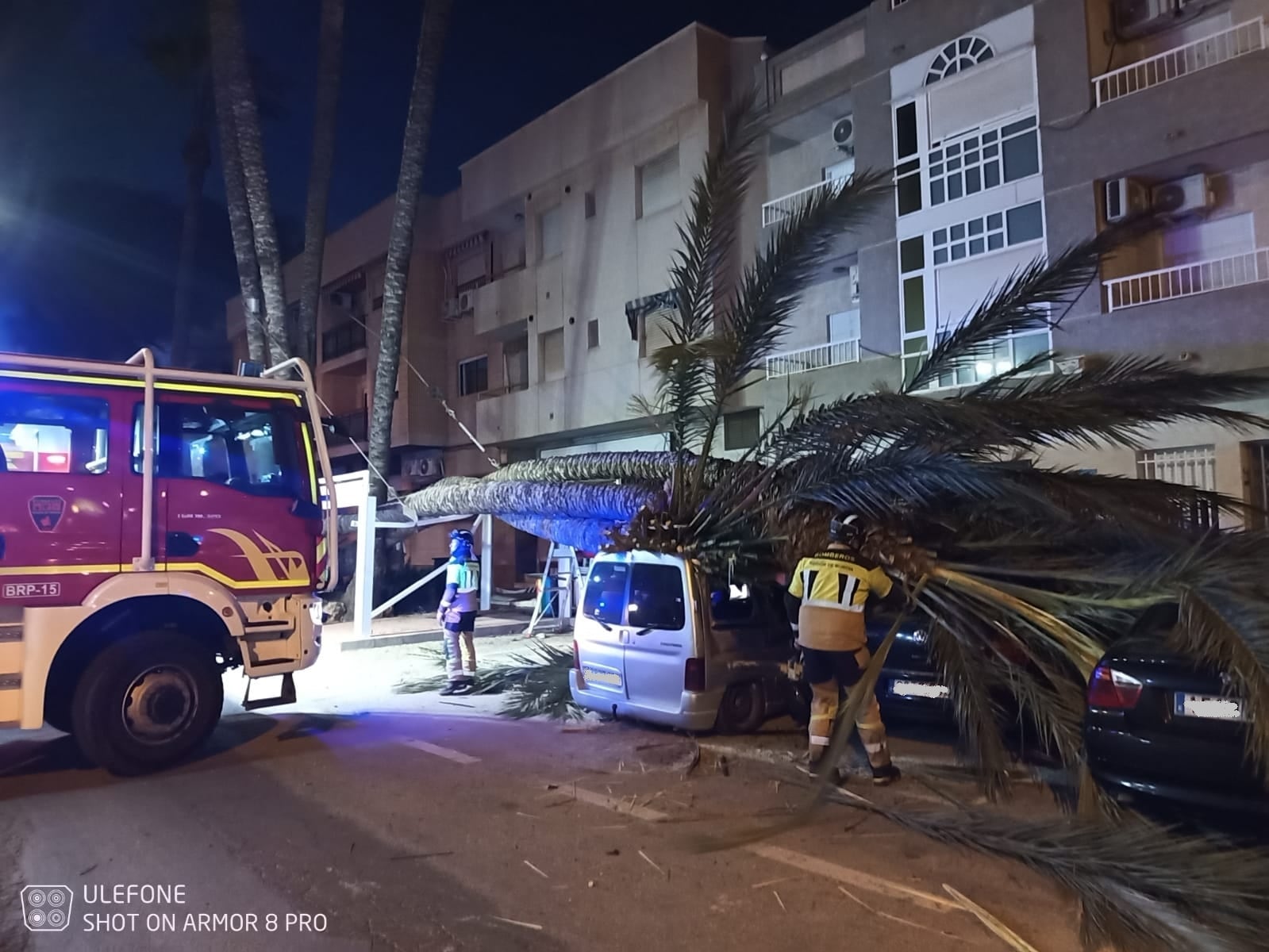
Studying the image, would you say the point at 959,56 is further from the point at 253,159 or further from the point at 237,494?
the point at 237,494

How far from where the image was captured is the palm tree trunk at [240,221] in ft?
60.5

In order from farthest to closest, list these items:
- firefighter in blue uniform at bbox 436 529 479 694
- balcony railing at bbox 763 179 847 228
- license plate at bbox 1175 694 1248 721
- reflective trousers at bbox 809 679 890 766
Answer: balcony railing at bbox 763 179 847 228
firefighter in blue uniform at bbox 436 529 479 694
reflective trousers at bbox 809 679 890 766
license plate at bbox 1175 694 1248 721

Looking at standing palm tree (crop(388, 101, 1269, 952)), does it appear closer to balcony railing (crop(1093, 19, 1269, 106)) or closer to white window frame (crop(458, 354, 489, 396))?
balcony railing (crop(1093, 19, 1269, 106))

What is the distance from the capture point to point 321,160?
20.7 metres

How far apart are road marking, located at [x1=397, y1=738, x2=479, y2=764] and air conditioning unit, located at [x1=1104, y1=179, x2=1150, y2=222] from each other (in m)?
12.8

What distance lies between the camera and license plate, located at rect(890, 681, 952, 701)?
6.75 meters

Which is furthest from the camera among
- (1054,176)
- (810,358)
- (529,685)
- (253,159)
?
(810,358)

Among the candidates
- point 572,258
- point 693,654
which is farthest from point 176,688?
point 572,258

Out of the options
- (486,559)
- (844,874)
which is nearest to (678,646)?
(844,874)

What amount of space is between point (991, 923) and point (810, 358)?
15.7 meters

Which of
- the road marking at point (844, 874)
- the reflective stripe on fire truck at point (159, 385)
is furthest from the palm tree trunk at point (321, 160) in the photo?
the road marking at point (844, 874)

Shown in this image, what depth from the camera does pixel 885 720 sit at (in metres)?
7.76

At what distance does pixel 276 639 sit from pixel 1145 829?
6.15 m

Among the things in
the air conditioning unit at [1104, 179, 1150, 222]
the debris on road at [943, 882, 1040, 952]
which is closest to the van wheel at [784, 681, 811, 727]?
the debris on road at [943, 882, 1040, 952]
